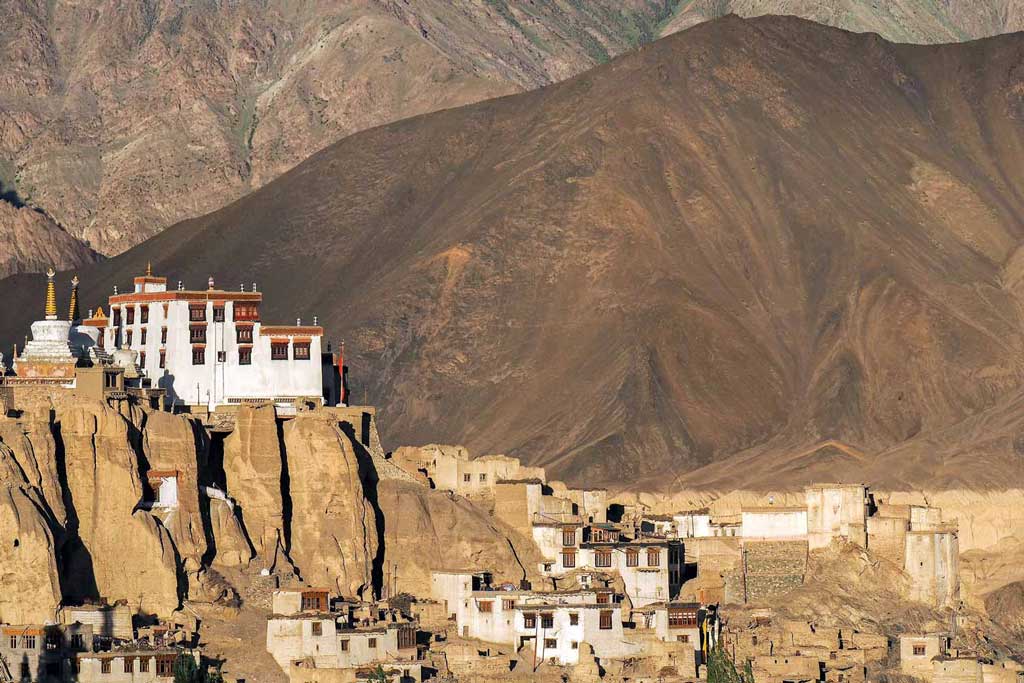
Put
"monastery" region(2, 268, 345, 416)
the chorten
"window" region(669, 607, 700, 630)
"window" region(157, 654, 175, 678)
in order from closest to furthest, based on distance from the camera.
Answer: "window" region(157, 654, 175, 678), "window" region(669, 607, 700, 630), the chorten, "monastery" region(2, 268, 345, 416)

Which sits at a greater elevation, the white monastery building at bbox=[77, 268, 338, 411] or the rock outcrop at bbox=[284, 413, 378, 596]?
the white monastery building at bbox=[77, 268, 338, 411]

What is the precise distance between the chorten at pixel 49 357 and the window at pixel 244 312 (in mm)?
9697

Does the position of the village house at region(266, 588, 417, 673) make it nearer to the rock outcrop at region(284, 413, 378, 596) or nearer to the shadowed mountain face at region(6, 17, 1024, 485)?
the rock outcrop at region(284, 413, 378, 596)

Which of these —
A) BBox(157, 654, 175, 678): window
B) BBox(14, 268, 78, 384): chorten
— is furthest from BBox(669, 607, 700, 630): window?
BBox(14, 268, 78, 384): chorten

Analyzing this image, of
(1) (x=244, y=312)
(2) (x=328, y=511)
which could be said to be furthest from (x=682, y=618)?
(1) (x=244, y=312)

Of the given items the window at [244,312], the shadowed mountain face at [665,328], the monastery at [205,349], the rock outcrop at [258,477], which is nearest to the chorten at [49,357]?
the monastery at [205,349]

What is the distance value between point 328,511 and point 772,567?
65.0 feet

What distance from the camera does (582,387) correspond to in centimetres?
17450

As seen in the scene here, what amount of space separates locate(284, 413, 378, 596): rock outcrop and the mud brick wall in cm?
1638

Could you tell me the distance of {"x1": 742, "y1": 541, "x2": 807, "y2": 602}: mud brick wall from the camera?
118188 mm

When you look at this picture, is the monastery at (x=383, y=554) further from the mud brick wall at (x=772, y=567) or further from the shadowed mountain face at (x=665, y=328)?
the shadowed mountain face at (x=665, y=328)

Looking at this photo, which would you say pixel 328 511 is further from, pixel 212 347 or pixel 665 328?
pixel 665 328

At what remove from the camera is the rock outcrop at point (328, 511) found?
107562mm

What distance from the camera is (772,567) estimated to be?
119250 mm
